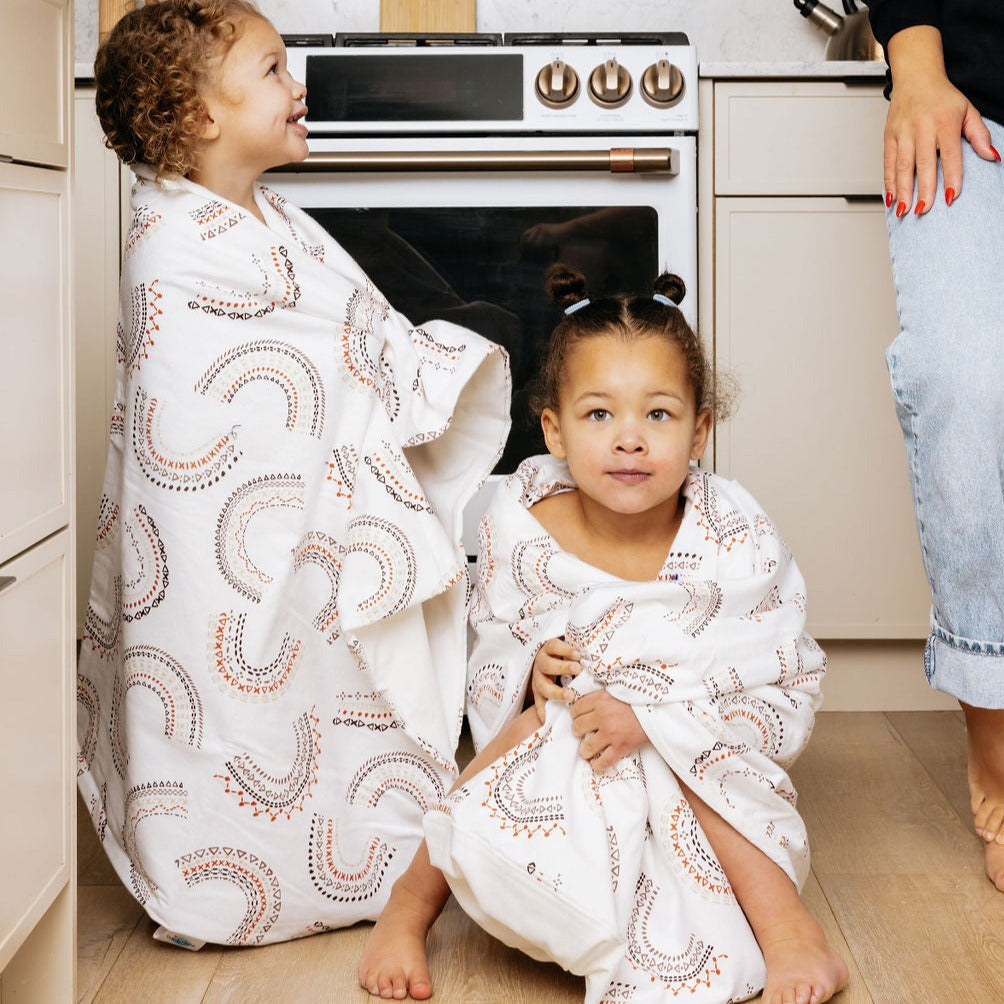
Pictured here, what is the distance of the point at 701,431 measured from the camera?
1.34 metres

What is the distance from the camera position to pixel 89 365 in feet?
5.99

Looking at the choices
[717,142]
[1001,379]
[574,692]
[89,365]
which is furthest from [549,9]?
[574,692]

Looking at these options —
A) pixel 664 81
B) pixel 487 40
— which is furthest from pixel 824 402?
pixel 487 40

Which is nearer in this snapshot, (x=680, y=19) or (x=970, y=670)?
(x=970, y=670)

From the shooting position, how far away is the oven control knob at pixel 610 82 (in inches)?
69.2

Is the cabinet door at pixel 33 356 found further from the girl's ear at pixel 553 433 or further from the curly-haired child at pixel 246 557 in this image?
the girl's ear at pixel 553 433

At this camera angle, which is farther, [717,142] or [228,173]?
[717,142]

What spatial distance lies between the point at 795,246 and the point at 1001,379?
667 millimetres

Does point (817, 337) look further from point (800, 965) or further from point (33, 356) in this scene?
point (33, 356)

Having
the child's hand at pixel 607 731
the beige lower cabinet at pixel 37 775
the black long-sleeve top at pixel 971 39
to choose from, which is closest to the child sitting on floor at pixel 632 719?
the child's hand at pixel 607 731

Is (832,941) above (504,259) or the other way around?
the other way around

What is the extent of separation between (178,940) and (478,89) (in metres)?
1.17

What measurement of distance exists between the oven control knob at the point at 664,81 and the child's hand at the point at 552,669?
36.0 inches

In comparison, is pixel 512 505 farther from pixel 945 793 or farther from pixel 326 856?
pixel 945 793
